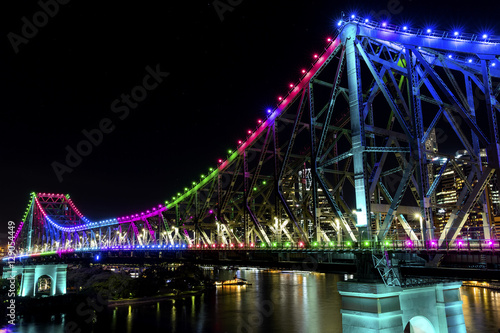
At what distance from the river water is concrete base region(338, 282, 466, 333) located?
2305 cm

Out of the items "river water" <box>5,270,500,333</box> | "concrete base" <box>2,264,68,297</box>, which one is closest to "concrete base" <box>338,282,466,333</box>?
"river water" <box>5,270,500,333</box>

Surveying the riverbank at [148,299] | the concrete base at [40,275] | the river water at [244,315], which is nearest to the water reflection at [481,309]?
the river water at [244,315]

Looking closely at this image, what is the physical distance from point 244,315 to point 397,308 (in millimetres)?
44349


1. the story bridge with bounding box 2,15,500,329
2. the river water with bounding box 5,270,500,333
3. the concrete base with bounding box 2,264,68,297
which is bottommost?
the river water with bounding box 5,270,500,333

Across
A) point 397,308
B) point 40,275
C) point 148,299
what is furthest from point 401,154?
point 40,275

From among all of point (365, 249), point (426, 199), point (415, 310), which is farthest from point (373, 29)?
point (415, 310)

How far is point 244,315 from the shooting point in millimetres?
65812

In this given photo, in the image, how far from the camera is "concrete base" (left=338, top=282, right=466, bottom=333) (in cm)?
2431

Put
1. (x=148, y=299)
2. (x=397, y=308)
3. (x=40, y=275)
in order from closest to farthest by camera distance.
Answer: (x=397, y=308), (x=148, y=299), (x=40, y=275)

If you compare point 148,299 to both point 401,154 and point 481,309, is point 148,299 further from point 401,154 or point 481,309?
point 401,154

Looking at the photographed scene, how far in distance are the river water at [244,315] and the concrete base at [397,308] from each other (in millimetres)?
23051

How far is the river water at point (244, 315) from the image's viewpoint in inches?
2180

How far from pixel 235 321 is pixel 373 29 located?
4495cm

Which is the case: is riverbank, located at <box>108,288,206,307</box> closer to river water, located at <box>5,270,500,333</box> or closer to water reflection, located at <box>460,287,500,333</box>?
river water, located at <box>5,270,500,333</box>
